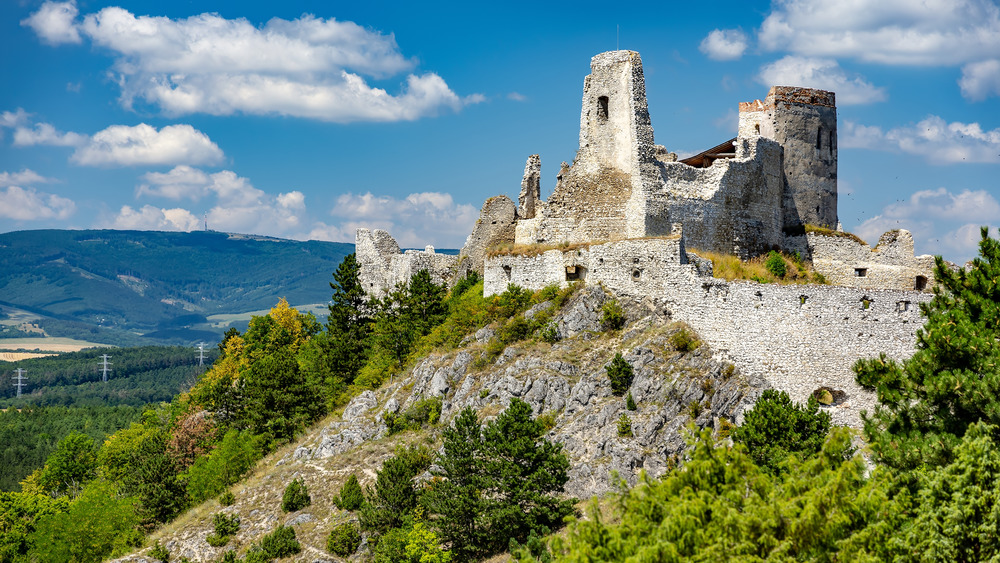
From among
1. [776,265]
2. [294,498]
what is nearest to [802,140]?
[776,265]

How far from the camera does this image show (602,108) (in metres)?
47.6

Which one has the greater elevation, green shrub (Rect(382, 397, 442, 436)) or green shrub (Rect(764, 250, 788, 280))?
green shrub (Rect(764, 250, 788, 280))

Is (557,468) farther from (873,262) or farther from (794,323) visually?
(873,262)

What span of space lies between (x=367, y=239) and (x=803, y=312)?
39.2 meters

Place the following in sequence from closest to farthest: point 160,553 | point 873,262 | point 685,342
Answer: point 685,342 → point 160,553 → point 873,262

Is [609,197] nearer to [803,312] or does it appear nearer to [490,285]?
[490,285]

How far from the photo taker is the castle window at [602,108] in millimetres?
47469

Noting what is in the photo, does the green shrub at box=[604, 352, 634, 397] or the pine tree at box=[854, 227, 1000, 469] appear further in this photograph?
the green shrub at box=[604, 352, 634, 397]

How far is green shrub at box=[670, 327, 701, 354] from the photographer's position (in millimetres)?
37062

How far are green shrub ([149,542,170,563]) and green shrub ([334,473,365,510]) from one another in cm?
946

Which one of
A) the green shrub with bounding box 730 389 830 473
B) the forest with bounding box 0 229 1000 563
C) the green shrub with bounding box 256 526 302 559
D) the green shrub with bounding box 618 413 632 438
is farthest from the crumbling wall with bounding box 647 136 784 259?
the green shrub with bounding box 256 526 302 559

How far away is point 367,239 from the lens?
67.6 meters

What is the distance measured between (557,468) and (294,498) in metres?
14.1

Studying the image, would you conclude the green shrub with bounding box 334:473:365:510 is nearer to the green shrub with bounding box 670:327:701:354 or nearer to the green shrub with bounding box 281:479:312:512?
the green shrub with bounding box 281:479:312:512
